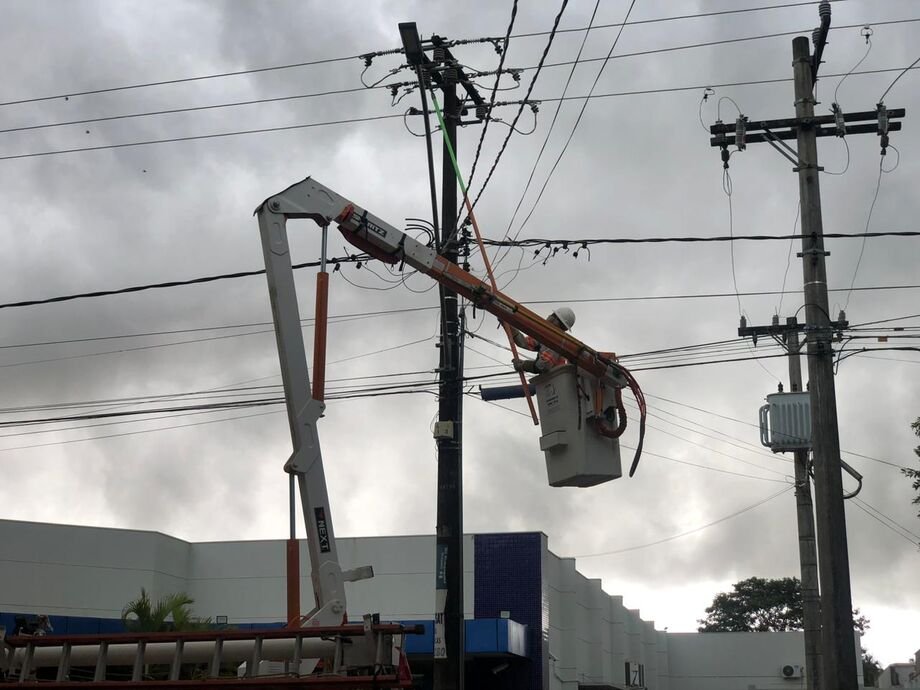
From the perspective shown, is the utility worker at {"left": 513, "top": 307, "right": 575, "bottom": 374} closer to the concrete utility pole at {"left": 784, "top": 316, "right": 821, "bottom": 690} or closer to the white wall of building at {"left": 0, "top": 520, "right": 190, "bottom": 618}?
the concrete utility pole at {"left": 784, "top": 316, "right": 821, "bottom": 690}

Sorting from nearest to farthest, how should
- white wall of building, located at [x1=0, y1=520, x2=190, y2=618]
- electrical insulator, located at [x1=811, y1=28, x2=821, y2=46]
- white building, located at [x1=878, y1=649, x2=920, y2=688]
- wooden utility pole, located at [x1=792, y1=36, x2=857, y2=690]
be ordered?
wooden utility pole, located at [x1=792, y1=36, x2=857, y2=690], electrical insulator, located at [x1=811, y1=28, x2=821, y2=46], white wall of building, located at [x1=0, y1=520, x2=190, y2=618], white building, located at [x1=878, y1=649, x2=920, y2=688]

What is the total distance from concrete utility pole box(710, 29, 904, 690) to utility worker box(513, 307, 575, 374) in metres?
4.92

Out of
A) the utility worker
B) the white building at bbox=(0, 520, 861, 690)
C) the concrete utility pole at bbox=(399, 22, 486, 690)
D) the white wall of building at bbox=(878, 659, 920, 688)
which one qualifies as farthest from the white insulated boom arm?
the white wall of building at bbox=(878, 659, 920, 688)

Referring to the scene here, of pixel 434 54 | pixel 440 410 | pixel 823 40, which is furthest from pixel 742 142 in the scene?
pixel 440 410

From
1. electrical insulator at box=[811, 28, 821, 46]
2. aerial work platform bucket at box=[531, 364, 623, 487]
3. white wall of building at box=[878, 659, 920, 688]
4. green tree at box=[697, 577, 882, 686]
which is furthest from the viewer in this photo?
green tree at box=[697, 577, 882, 686]

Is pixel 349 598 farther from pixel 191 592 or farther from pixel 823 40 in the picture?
pixel 823 40

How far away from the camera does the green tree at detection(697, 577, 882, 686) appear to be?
8931 centimetres

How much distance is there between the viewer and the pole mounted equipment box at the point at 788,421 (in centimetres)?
2358

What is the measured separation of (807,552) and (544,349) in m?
13.8

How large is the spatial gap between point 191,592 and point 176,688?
25.0m

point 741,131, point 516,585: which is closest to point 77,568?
point 516,585

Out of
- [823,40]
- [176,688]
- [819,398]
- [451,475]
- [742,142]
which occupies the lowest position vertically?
[176,688]

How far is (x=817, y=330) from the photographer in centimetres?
1595

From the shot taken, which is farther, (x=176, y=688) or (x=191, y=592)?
(x=191, y=592)
